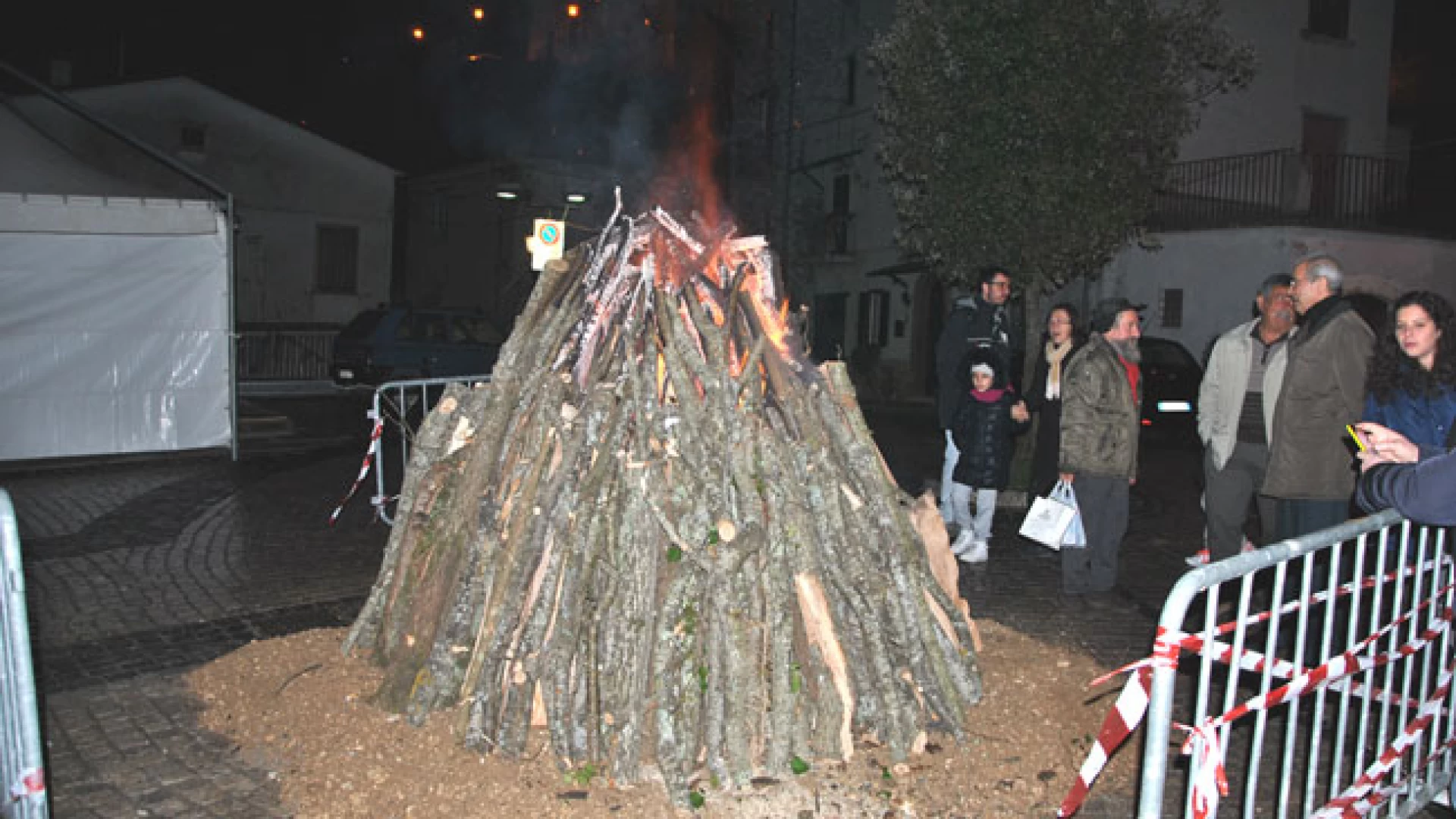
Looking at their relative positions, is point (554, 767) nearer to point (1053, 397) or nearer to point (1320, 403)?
point (1320, 403)

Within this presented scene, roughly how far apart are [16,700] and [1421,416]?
564cm

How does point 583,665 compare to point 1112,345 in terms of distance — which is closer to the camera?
point 583,665

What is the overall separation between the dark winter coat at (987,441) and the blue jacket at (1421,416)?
8.96ft

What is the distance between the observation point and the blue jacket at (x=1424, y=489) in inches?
135

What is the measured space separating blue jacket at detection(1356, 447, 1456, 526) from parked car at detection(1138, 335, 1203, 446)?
41.3ft

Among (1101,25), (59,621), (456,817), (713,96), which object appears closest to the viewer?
(456,817)

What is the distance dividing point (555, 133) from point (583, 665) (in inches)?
656

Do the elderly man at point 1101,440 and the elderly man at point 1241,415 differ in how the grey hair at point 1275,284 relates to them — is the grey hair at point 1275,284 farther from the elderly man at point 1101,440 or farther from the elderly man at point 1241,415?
the elderly man at point 1101,440

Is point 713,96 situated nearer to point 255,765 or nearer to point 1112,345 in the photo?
point 1112,345

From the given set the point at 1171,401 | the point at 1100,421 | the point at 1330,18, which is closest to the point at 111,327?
the point at 1100,421

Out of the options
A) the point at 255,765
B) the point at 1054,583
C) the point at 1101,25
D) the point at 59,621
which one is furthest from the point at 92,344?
the point at 1101,25

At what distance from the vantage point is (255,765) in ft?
13.3

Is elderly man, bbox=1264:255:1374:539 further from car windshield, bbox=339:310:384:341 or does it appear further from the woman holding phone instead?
car windshield, bbox=339:310:384:341

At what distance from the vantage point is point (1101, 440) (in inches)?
255
